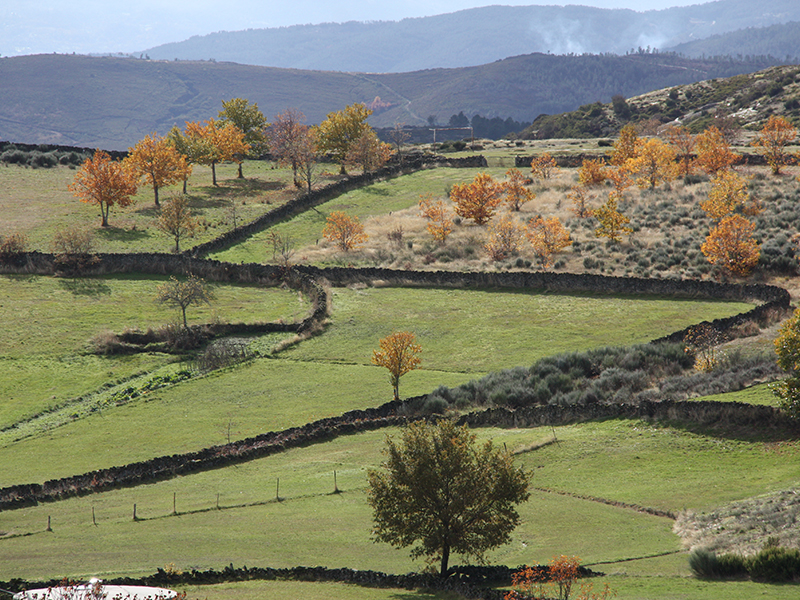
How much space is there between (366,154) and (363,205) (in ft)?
61.2

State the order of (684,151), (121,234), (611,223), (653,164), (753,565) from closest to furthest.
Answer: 1. (753,565)
2. (611,223)
3. (121,234)
4. (653,164)
5. (684,151)

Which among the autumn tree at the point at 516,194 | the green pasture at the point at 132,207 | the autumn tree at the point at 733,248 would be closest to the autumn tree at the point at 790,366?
the autumn tree at the point at 733,248

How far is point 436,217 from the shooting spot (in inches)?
3273

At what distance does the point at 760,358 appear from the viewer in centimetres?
4019

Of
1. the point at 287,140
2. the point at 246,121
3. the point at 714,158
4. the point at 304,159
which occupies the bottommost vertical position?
the point at 714,158

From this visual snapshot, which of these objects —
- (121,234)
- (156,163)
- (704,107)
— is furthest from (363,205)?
(704,107)

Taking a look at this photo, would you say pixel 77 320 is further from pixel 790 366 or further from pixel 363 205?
pixel 790 366

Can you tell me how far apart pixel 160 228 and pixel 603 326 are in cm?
4495

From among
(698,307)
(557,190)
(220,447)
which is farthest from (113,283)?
(557,190)

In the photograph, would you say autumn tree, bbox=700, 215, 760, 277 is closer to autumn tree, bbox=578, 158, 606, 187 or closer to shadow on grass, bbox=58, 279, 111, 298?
autumn tree, bbox=578, 158, 606, 187

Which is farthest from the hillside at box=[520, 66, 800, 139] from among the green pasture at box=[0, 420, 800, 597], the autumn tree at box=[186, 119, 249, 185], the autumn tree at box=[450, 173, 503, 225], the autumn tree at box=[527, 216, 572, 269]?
the green pasture at box=[0, 420, 800, 597]

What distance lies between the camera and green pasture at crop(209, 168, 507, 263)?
75562mm

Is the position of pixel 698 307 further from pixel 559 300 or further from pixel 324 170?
pixel 324 170

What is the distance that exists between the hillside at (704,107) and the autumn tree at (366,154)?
66074 mm
